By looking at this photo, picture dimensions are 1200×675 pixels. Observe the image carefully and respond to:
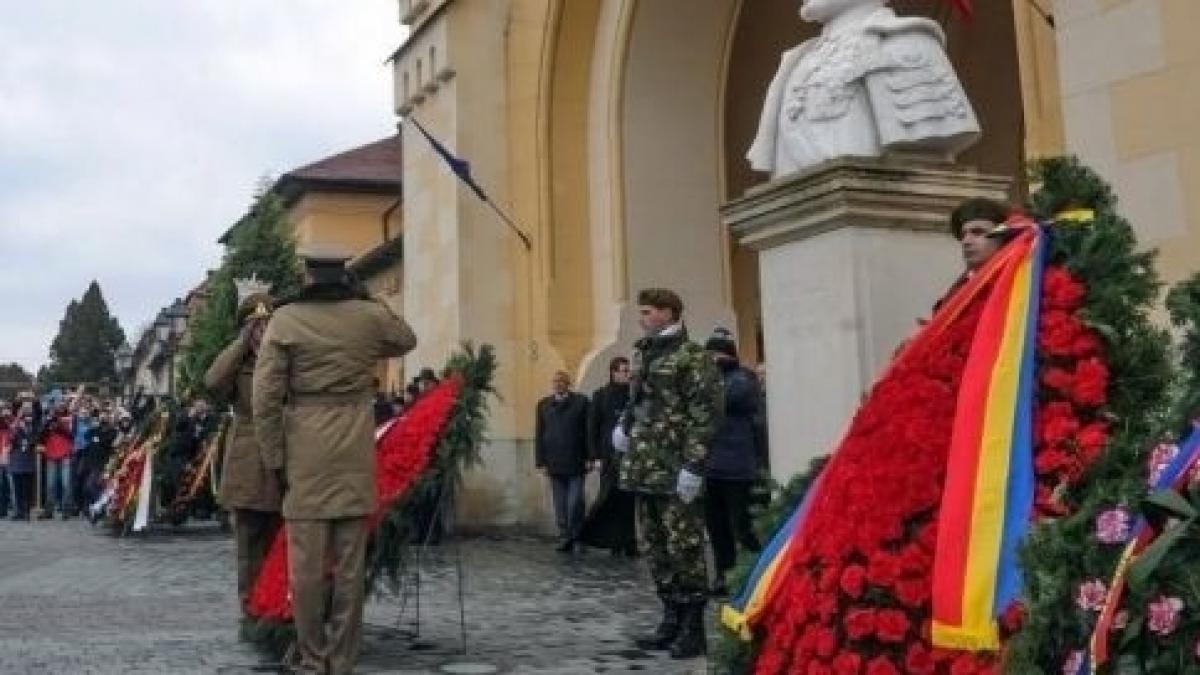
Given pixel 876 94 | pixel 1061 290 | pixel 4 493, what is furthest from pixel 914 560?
pixel 4 493

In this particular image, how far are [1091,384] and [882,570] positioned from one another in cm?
82

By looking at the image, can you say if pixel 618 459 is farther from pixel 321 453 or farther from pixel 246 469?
pixel 321 453

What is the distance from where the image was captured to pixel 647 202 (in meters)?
15.6

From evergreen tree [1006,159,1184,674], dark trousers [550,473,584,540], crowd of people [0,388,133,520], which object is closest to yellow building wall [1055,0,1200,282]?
evergreen tree [1006,159,1184,674]

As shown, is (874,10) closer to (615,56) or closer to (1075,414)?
(1075,414)

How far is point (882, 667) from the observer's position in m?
4.08

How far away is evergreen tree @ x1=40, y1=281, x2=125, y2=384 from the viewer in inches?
4087

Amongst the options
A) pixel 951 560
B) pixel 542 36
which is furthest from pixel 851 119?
pixel 542 36

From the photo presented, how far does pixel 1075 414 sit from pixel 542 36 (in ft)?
42.8

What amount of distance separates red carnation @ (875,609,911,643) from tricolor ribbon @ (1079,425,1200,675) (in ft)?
3.14

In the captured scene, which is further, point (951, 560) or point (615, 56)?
point (615, 56)

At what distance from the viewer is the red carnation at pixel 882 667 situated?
4070 mm

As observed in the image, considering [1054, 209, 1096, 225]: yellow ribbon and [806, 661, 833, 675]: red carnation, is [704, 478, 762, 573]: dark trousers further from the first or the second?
[1054, 209, 1096, 225]: yellow ribbon

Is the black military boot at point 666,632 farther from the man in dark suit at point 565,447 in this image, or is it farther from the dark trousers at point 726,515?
the man in dark suit at point 565,447
